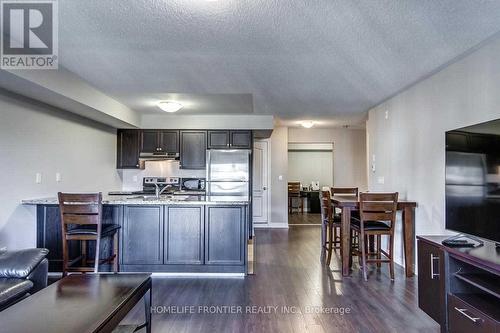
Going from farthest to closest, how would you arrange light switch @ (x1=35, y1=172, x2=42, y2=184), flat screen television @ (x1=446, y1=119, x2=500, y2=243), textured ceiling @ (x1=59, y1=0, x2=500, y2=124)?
light switch @ (x1=35, y1=172, x2=42, y2=184)
textured ceiling @ (x1=59, y1=0, x2=500, y2=124)
flat screen television @ (x1=446, y1=119, x2=500, y2=243)

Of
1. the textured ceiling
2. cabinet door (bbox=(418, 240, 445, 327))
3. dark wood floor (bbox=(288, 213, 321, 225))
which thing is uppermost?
the textured ceiling

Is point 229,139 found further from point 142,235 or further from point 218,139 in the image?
point 142,235

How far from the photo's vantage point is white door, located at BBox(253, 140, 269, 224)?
745 centimetres

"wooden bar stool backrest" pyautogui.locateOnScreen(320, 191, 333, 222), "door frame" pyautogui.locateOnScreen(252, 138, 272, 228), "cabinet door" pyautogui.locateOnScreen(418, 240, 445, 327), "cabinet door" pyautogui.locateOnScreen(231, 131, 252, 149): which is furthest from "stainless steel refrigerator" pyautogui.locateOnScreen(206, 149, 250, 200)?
"cabinet door" pyautogui.locateOnScreen(418, 240, 445, 327)

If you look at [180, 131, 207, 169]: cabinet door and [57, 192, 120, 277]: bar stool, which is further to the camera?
[180, 131, 207, 169]: cabinet door

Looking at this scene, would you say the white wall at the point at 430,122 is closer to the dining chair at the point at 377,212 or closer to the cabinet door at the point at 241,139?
the dining chair at the point at 377,212

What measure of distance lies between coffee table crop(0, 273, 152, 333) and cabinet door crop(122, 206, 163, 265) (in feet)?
4.82

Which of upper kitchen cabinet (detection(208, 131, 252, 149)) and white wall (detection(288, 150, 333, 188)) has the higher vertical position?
upper kitchen cabinet (detection(208, 131, 252, 149))

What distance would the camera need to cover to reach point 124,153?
621cm

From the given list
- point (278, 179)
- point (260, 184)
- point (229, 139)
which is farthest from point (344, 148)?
point (229, 139)

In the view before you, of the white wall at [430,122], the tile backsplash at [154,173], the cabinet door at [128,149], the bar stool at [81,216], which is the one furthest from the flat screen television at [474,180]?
the cabinet door at [128,149]

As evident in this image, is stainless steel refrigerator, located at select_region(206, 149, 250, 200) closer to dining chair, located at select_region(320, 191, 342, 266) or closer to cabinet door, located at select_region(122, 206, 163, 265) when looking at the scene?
dining chair, located at select_region(320, 191, 342, 266)

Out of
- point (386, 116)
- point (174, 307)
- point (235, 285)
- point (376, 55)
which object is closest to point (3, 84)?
point (174, 307)

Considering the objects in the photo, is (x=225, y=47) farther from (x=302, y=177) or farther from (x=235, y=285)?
(x=302, y=177)
